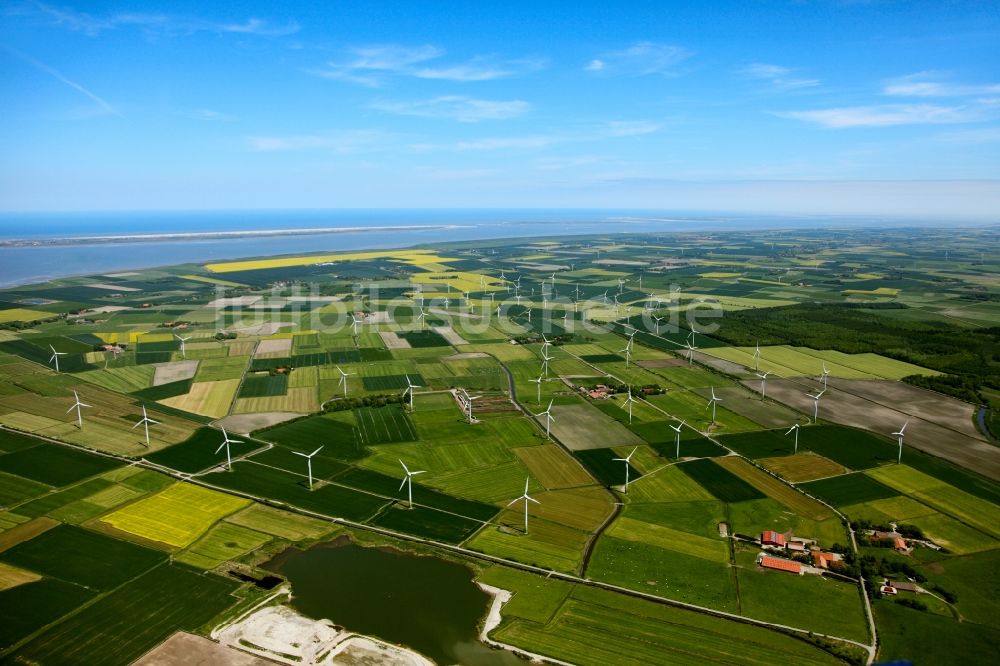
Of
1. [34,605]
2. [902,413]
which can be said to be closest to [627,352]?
[902,413]

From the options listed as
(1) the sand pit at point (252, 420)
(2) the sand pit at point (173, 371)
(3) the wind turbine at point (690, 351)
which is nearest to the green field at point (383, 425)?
(1) the sand pit at point (252, 420)

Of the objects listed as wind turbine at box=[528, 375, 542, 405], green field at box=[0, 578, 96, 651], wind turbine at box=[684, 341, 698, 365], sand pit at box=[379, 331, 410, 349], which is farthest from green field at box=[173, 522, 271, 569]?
wind turbine at box=[684, 341, 698, 365]

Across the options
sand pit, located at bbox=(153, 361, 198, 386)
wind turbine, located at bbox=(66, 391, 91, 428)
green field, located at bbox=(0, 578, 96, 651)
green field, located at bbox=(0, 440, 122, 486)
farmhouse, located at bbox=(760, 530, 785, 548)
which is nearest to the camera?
green field, located at bbox=(0, 578, 96, 651)

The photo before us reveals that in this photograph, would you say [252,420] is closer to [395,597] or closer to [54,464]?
[54,464]

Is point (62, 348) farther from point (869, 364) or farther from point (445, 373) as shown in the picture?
point (869, 364)

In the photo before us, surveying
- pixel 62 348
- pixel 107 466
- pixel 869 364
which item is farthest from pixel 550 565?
pixel 62 348

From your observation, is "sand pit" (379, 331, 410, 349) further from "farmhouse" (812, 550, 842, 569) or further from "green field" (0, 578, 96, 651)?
"farmhouse" (812, 550, 842, 569)
